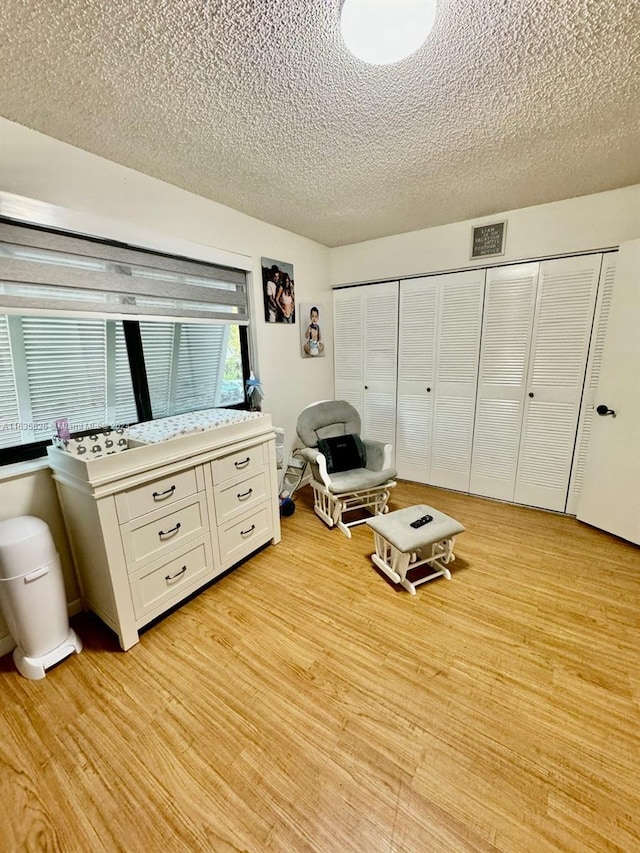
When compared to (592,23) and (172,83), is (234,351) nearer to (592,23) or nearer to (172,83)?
(172,83)

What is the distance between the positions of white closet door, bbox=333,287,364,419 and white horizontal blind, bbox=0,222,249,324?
4.61 feet

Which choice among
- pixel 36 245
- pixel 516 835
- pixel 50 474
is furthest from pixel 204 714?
pixel 36 245

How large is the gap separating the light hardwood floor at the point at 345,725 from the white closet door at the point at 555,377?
875 mm

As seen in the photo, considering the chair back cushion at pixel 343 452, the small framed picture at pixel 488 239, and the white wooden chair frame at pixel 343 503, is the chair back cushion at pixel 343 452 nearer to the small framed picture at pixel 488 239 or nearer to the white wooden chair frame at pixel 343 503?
the white wooden chair frame at pixel 343 503

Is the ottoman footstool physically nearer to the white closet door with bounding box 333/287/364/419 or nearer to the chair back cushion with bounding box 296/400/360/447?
the chair back cushion with bounding box 296/400/360/447

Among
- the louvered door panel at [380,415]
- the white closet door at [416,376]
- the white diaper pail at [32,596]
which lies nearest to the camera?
the white diaper pail at [32,596]

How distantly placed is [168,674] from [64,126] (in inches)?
99.7

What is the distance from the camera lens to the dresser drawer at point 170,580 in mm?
1682

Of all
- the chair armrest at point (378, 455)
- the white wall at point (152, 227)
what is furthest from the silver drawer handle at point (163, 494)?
the chair armrest at point (378, 455)

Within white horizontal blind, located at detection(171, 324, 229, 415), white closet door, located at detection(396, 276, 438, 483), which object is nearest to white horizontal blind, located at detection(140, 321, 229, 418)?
white horizontal blind, located at detection(171, 324, 229, 415)

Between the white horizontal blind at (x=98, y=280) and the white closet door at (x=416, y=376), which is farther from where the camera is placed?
the white closet door at (x=416, y=376)

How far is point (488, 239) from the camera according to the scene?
8.95 ft

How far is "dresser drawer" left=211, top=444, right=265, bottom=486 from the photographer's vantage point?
2.01 metres

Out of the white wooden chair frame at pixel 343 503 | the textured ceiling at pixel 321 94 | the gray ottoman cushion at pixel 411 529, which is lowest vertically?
the white wooden chair frame at pixel 343 503
